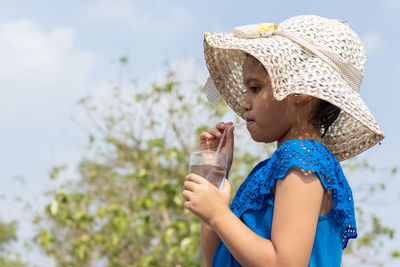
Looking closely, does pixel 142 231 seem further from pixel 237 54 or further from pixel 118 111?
pixel 237 54

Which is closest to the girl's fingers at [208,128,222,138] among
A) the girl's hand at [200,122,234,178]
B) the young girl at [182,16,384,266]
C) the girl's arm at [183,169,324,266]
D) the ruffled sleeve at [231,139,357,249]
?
the girl's hand at [200,122,234,178]

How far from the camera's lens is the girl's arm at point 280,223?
4.26 feet

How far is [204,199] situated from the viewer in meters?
1.38

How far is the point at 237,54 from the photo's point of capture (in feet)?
6.40

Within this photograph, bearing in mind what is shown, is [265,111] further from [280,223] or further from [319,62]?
[280,223]

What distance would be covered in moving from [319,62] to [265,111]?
0.22 m

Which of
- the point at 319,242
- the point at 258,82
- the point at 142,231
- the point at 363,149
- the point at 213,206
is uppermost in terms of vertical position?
the point at 258,82

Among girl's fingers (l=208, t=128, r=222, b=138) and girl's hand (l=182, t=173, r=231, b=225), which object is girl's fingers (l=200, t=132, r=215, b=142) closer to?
girl's fingers (l=208, t=128, r=222, b=138)

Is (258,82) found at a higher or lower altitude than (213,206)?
higher

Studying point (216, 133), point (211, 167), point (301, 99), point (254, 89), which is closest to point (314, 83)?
point (301, 99)

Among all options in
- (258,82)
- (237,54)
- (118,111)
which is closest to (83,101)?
(118,111)

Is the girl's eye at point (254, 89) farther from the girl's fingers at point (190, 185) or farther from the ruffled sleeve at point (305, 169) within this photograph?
the girl's fingers at point (190, 185)

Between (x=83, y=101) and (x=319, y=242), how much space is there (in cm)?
470

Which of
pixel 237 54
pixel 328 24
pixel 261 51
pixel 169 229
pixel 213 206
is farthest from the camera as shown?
pixel 169 229
